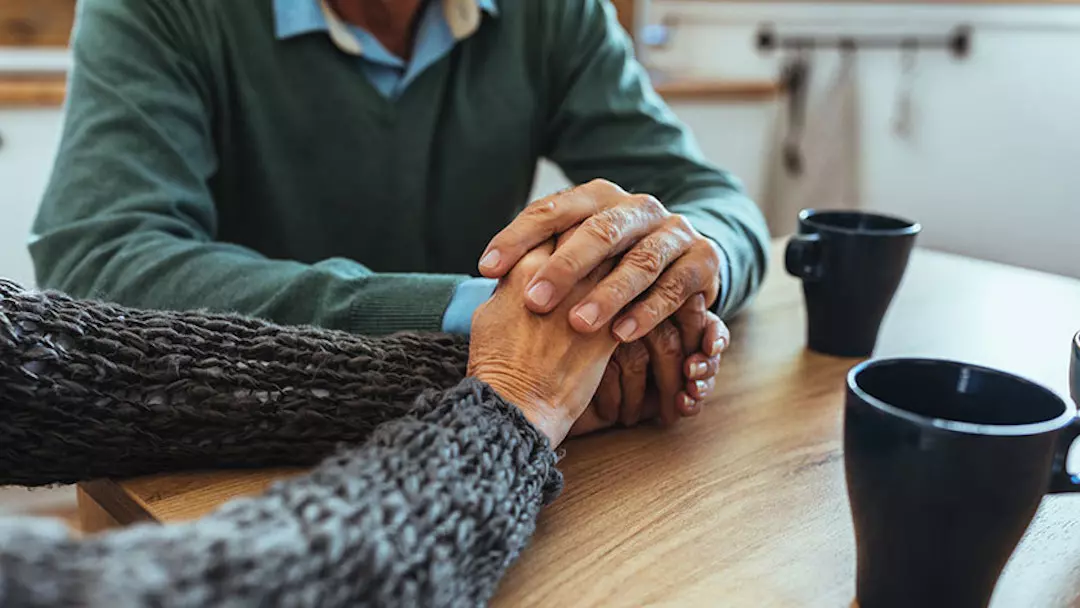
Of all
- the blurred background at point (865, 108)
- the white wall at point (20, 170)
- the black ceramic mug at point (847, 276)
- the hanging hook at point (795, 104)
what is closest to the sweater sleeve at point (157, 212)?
the black ceramic mug at point (847, 276)

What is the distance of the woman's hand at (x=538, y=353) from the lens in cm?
59

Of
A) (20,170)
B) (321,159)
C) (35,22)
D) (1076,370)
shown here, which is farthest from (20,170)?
(1076,370)

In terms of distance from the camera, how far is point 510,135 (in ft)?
3.70

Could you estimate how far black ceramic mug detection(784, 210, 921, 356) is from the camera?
30.5 inches

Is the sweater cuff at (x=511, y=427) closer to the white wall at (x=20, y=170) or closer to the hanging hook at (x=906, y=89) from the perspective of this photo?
the white wall at (x=20, y=170)

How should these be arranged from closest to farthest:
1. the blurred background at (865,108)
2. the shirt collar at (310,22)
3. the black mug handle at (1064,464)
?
the black mug handle at (1064,464) → the shirt collar at (310,22) → the blurred background at (865,108)

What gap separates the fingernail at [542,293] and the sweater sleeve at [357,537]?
0.11m

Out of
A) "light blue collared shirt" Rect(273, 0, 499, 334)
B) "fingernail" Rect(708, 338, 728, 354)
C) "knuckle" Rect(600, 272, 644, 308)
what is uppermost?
"light blue collared shirt" Rect(273, 0, 499, 334)

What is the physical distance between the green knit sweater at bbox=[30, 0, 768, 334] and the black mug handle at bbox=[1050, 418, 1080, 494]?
399 mm

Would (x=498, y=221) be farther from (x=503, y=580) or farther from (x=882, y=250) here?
(x=503, y=580)

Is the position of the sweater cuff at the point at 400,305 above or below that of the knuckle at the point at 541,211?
below

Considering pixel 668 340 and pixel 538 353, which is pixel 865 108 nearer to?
→ pixel 668 340

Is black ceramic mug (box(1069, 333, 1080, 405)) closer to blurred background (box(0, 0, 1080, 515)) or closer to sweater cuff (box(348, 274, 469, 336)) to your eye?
sweater cuff (box(348, 274, 469, 336))

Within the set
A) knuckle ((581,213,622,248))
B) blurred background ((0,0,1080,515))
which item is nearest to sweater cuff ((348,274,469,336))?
knuckle ((581,213,622,248))
